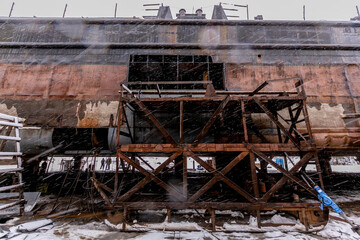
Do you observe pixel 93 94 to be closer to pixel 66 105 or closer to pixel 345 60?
pixel 66 105

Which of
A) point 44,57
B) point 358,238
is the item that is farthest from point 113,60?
point 358,238

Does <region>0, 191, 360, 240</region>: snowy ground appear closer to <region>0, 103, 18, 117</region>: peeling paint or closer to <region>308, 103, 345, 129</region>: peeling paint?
<region>308, 103, 345, 129</region>: peeling paint

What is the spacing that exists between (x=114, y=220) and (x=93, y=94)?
17.9ft

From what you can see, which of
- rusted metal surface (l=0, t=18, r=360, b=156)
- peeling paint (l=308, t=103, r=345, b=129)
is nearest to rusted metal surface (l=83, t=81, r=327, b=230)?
rusted metal surface (l=0, t=18, r=360, b=156)

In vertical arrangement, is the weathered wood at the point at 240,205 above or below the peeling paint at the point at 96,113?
below

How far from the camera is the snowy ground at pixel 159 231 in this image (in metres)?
4.81

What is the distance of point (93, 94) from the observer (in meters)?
8.34

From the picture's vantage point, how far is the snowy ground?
481cm

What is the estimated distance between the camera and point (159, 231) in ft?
17.1

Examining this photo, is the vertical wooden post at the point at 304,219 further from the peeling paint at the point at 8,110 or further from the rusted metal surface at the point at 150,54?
the peeling paint at the point at 8,110

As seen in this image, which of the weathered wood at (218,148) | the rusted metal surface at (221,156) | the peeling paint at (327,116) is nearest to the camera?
the rusted metal surface at (221,156)

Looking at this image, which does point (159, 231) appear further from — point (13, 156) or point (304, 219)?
point (13, 156)

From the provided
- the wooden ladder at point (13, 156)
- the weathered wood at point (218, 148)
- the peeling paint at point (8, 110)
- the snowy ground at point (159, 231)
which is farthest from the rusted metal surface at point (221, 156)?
the peeling paint at point (8, 110)

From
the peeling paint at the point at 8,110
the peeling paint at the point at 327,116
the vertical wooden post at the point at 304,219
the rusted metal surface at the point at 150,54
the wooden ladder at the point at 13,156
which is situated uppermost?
the rusted metal surface at the point at 150,54
